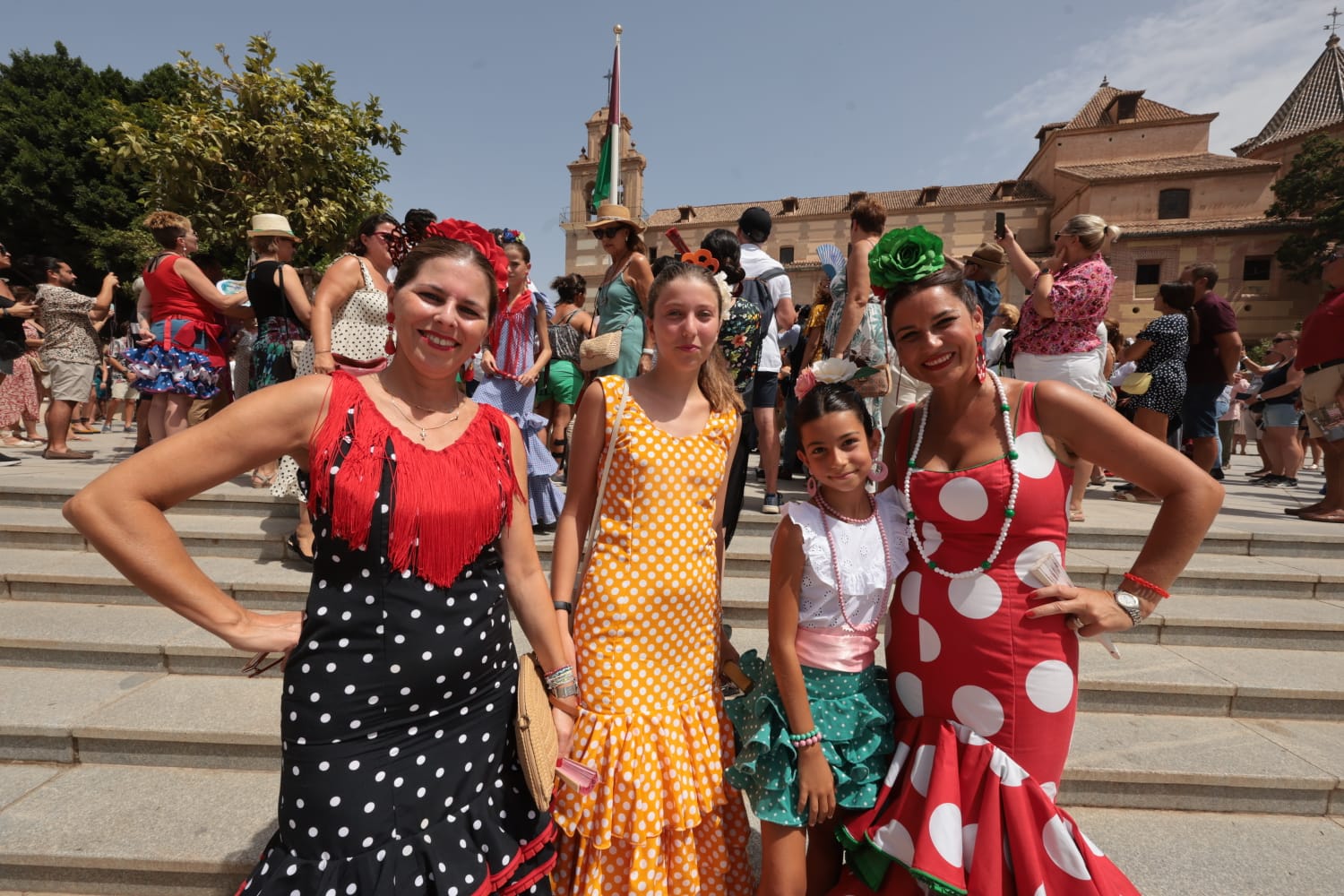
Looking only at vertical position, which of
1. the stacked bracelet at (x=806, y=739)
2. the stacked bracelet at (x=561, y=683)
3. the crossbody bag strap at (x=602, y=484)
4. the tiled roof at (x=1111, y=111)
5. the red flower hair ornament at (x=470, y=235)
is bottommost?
the stacked bracelet at (x=806, y=739)

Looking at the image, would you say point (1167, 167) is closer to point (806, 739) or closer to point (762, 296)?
point (762, 296)

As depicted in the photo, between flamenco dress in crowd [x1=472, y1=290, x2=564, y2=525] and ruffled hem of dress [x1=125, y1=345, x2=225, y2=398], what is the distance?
8.79 feet

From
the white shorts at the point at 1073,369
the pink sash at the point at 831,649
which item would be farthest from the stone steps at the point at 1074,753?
the white shorts at the point at 1073,369

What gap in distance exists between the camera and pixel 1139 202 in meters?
33.3

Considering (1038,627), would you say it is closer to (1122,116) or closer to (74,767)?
(74,767)

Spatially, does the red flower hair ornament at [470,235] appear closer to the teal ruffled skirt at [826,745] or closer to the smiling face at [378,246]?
the teal ruffled skirt at [826,745]

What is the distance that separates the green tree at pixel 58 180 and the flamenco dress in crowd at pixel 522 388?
90.3ft

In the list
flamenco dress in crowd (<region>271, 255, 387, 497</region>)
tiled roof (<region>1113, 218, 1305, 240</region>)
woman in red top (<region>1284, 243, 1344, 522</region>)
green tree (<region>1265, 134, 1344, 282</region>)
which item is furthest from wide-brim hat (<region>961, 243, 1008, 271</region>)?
green tree (<region>1265, 134, 1344, 282</region>)

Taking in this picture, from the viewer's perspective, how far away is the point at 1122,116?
37094 millimetres

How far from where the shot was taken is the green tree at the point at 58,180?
2436cm

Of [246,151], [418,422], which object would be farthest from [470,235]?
[246,151]

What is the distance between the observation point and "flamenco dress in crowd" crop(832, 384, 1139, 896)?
1599 millimetres

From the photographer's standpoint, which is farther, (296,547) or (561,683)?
(296,547)

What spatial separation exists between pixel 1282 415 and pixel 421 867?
1194 cm
